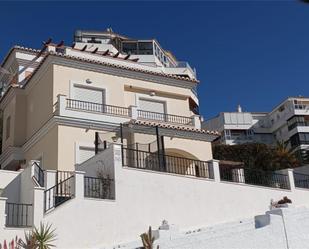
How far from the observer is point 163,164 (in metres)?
22.0

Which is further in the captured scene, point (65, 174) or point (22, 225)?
point (65, 174)

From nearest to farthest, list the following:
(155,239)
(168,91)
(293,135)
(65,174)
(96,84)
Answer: (155,239), (65,174), (96,84), (168,91), (293,135)

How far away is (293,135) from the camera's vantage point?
239ft

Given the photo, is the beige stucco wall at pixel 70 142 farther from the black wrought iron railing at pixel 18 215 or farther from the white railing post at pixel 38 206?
the white railing post at pixel 38 206

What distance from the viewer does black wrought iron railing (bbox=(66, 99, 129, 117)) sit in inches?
1080

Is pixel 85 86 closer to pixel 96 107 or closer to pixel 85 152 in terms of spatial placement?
pixel 96 107

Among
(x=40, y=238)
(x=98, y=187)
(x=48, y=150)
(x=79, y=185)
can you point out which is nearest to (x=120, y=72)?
(x=48, y=150)

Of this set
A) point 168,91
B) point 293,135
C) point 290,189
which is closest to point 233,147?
point 293,135

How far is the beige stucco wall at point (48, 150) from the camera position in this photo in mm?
25781

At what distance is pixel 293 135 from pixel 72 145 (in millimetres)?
52894

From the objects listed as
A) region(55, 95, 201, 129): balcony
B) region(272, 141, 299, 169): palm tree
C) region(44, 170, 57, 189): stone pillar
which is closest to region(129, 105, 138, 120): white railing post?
region(55, 95, 201, 129): balcony

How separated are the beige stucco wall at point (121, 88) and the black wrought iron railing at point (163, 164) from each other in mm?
7739

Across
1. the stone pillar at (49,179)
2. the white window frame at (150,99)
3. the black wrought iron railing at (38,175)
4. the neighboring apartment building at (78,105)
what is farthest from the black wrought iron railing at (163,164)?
the white window frame at (150,99)

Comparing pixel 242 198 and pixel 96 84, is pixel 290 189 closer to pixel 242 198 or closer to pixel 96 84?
pixel 242 198
